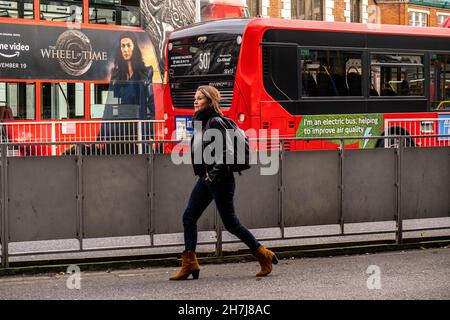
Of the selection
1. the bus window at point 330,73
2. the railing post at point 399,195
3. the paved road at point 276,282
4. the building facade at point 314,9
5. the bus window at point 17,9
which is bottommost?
the paved road at point 276,282

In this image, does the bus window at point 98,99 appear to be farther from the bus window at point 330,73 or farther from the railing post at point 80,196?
the railing post at point 80,196

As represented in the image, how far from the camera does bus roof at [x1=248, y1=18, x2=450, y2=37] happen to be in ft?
57.1

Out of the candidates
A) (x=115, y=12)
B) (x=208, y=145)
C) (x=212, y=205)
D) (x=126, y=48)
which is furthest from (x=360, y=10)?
(x=208, y=145)

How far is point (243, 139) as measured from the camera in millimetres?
8172

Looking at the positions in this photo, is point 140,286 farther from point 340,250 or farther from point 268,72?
point 268,72

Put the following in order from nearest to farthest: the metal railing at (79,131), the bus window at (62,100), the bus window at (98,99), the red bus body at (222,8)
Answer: the metal railing at (79,131)
the bus window at (62,100)
the bus window at (98,99)
the red bus body at (222,8)

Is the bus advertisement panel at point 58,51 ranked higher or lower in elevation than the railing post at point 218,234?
higher

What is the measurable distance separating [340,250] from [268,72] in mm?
7834

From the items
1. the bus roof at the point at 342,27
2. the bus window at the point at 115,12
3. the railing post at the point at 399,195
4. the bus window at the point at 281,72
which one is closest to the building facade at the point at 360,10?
the bus window at the point at 115,12

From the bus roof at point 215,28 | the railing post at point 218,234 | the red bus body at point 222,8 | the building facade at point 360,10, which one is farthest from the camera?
the building facade at point 360,10

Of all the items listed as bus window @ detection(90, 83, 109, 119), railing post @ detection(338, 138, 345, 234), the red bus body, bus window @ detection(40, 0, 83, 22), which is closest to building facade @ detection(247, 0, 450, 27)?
the red bus body

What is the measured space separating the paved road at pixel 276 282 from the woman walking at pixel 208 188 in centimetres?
25

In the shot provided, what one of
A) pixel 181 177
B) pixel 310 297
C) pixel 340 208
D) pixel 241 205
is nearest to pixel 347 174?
pixel 340 208

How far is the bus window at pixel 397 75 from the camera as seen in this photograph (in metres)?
19.0
